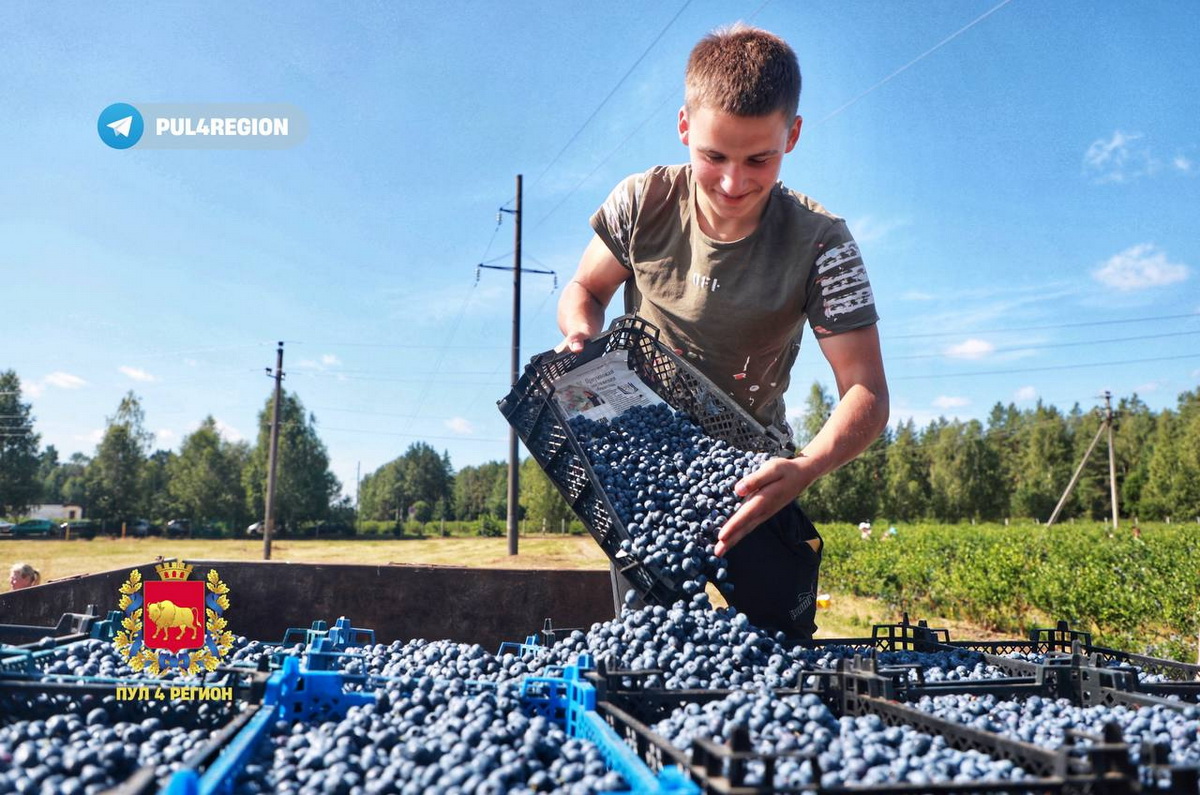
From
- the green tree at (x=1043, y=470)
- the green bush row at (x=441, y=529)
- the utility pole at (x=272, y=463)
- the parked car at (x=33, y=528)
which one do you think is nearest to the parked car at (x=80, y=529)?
the parked car at (x=33, y=528)

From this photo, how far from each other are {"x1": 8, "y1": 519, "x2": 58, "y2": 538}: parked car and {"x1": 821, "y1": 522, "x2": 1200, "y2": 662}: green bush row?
49.4 meters

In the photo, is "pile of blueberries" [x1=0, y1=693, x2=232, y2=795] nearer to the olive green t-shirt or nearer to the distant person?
the olive green t-shirt

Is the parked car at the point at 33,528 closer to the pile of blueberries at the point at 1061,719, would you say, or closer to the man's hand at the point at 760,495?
the man's hand at the point at 760,495

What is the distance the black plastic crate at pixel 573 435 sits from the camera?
2678mm

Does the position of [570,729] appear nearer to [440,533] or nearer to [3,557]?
[3,557]

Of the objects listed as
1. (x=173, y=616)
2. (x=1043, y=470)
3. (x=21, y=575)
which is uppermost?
(x=1043, y=470)

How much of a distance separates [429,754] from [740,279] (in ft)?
6.86

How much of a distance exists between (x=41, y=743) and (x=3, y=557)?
3417 centimetres

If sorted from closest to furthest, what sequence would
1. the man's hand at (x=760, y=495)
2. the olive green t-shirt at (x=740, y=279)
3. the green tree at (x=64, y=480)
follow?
the man's hand at (x=760, y=495) → the olive green t-shirt at (x=740, y=279) → the green tree at (x=64, y=480)

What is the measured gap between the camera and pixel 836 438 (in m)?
2.60

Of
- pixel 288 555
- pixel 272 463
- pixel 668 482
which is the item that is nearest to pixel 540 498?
pixel 288 555

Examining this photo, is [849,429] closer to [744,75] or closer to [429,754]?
[744,75]

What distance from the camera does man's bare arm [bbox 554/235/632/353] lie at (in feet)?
11.1

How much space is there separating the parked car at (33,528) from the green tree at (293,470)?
1163 cm
